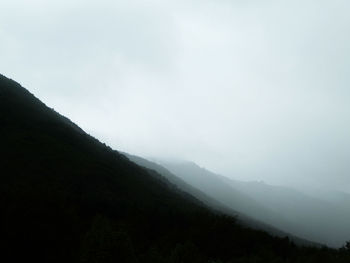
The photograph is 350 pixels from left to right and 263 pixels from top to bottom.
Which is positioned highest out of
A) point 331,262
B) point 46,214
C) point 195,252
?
point 331,262

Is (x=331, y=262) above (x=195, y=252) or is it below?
above

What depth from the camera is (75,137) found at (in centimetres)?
14388

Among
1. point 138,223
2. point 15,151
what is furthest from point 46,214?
point 15,151

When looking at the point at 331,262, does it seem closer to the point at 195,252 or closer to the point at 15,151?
the point at 195,252

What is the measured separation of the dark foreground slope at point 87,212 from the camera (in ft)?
143

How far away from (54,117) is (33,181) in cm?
6833

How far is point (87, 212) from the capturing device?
275 ft

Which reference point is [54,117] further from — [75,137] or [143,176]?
[143,176]

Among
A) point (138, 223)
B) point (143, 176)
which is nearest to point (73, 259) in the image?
point (138, 223)

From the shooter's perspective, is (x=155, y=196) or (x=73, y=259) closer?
(x=73, y=259)

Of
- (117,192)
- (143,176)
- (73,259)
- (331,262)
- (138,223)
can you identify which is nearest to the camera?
(73,259)

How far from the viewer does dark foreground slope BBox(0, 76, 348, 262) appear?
43.6m

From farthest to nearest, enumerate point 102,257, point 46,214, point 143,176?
point 143,176 < point 46,214 < point 102,257

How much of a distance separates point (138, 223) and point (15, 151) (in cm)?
4274
